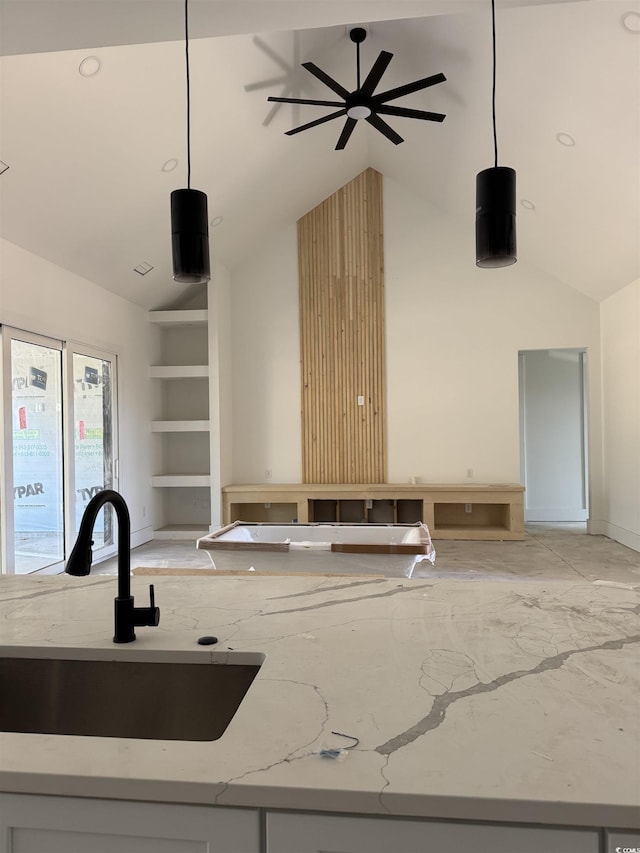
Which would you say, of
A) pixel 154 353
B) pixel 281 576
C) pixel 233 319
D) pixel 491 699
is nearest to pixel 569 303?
pixel 233 319

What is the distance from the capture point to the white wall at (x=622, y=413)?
624cm

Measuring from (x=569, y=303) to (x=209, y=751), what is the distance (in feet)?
25.1

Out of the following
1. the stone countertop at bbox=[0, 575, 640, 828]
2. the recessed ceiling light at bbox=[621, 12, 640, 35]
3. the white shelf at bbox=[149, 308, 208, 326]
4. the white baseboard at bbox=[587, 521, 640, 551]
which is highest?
the recessed ceiling light at bbox=[621, 12, 640, 35]

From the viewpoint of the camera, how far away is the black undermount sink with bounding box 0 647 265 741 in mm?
1188

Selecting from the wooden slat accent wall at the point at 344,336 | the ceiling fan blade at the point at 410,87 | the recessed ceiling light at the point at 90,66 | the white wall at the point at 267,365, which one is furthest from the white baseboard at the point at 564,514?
the recessed ceiling light at the point at 90,66

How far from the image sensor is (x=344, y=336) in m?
7.77

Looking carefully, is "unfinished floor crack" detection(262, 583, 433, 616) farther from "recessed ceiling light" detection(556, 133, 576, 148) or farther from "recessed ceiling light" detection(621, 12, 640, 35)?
→ "recessed ceiling light" detection(556, 133, 576, 148)

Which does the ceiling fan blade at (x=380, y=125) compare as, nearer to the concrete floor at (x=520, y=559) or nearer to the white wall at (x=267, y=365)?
the white wall at (x=267, y=365)

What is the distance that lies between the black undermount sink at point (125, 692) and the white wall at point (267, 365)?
21.7 feet

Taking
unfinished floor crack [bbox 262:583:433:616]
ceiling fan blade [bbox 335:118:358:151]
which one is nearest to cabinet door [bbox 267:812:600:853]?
unfinished floor crack [bbox 262:583:433:616]

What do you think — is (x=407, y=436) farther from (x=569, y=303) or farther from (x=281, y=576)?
(x=281, y=576)

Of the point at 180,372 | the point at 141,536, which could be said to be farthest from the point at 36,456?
the point at 180,372

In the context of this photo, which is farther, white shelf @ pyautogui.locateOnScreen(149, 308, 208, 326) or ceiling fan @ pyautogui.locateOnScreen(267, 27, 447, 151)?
white shelf @ pyautogui.locateOnScreen(149, 308, 208, 326)

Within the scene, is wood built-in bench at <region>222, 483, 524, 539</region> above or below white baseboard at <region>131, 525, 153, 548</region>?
above
